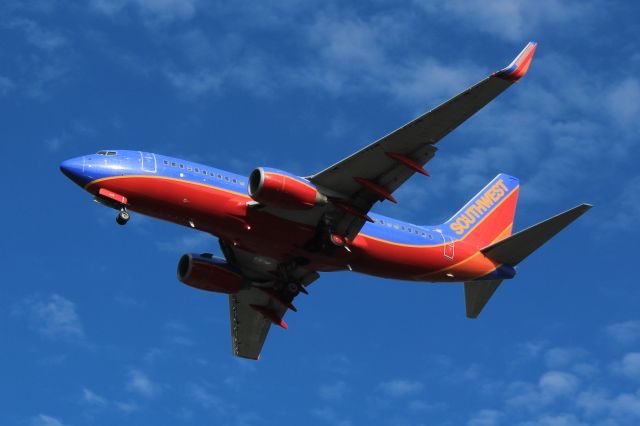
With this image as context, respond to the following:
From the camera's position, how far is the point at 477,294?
61.3m

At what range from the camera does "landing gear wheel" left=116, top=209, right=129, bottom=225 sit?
5204 centimetres

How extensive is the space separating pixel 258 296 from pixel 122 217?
13024mm

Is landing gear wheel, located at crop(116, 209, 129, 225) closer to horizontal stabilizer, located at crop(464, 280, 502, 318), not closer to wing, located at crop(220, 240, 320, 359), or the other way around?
wing, located at crop(220, 240, 320, 359)

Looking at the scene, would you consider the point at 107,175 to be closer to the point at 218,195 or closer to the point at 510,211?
the point at 218,195

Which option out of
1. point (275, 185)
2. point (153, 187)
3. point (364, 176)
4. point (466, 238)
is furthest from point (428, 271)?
point (153, 187)

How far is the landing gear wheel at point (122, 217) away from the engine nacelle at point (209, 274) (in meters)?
7.31

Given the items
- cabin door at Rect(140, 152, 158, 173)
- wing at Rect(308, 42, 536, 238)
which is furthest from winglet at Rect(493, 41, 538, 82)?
cabin door at Rect(140, 152, 158, 173)

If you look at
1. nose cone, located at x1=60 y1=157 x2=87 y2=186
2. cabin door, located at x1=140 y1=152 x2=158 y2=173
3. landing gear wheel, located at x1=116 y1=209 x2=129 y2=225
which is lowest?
landing gear wheel, located at x1=116 y1=209 x2=129 y2=225

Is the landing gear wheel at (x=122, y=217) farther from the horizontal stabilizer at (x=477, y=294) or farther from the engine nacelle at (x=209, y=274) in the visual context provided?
the horizontal stabilizer at (x=477, y=294)

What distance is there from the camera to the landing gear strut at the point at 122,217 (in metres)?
52.1

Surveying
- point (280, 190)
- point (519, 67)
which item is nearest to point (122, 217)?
point (280, 190)

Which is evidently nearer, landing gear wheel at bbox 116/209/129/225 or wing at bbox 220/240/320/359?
landing gear wheel at bbox 116/209/129/225

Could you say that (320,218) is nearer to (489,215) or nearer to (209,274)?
(209,274)

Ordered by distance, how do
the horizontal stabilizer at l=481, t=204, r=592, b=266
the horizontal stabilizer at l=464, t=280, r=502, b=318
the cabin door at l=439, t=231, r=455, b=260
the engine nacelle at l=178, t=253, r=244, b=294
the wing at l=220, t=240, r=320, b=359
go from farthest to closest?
the horizontal stabilizer at l=464, t=280, r=502, b=318 → the wing at l=220, t=240, r=320, b=359 → the engine nacelle at l=178, t=253, r=244, b=294 → the cabin door at l=439, t=231, r=455, b=260 → the horizontal stabilizer at l=481, t=204, r=592, b=266
